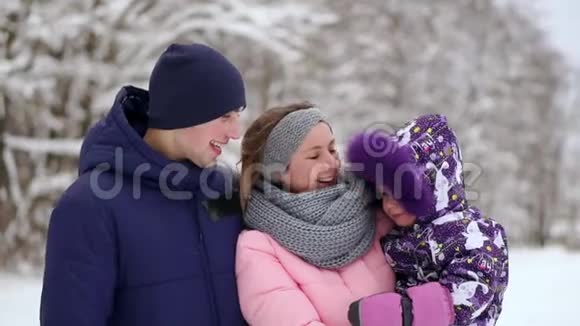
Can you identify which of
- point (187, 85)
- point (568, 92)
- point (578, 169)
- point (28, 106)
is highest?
point (187, 85)

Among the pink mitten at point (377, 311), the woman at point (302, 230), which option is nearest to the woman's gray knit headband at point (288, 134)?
the woman at point (302, 230)

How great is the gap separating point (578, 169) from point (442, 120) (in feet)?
103

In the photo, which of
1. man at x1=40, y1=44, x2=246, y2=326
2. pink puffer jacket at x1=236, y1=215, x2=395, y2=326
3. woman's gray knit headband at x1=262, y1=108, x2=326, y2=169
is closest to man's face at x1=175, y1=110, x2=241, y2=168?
man at x1=40, y1=44, x2=246, y2=326

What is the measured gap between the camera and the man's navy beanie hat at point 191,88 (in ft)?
6.68

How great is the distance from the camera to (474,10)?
69.4ft

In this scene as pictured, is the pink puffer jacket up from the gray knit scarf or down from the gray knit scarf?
down

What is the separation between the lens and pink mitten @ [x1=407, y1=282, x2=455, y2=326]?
1947 mm

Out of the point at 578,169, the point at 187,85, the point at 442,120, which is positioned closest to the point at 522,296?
the point at 442,120

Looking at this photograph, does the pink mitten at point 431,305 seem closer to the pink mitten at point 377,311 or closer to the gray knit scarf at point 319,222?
the pink mitten at point 377,311

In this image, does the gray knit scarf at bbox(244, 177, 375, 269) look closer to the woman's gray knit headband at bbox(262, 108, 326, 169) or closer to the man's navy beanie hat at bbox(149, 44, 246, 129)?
the woman's gray knit headband at bbox(262, 108, 326, 169)

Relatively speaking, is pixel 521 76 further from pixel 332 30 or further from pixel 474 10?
pixel 332 30

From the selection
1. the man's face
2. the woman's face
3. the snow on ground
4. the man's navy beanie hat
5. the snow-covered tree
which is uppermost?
the man's navy beanie hat

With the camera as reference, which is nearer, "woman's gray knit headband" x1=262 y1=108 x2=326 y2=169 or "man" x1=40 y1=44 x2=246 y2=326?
"man" x1=40 y1=44 x2=246 y2=326

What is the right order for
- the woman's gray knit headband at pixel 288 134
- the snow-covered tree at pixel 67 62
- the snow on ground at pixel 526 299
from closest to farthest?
the woman's gray knit headband at pixel 288 134 → the snow on ground at pixel 526 299 → the snow-covered tree at pixel 67 62
